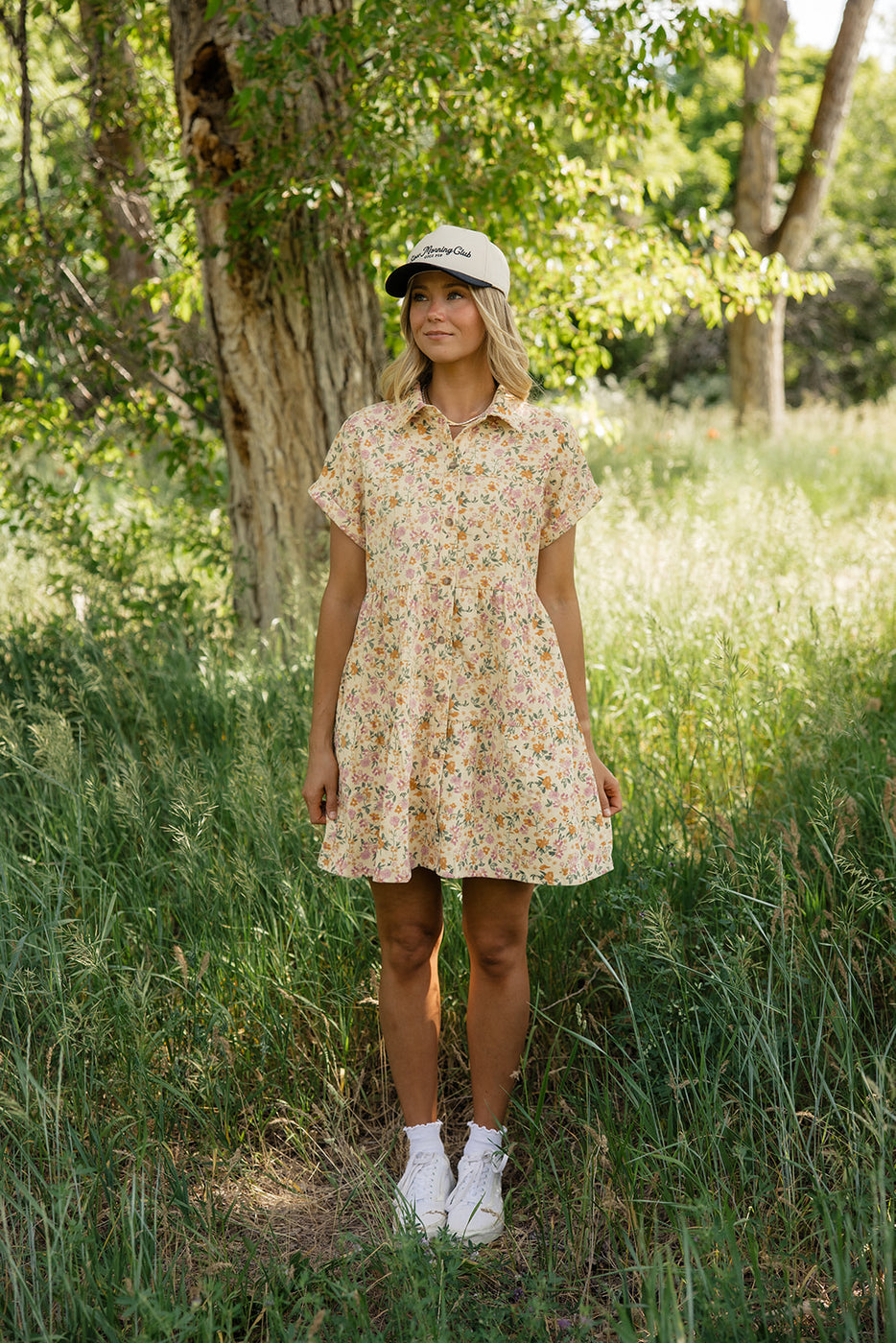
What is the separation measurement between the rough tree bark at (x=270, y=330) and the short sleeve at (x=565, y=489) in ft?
7.71

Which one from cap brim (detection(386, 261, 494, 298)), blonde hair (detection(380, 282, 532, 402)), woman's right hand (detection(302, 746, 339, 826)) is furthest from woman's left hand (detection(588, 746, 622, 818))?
cap brim (detection(386, 261, 494, 298))

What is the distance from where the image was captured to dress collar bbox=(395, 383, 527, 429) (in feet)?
7.16

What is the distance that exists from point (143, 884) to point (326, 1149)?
2.95 ft

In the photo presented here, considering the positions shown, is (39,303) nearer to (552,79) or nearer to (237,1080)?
(552,79)

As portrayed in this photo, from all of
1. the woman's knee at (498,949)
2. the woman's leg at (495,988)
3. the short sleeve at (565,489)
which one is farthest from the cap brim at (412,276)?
the woman's knee at (498,949)

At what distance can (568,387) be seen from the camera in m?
5.23

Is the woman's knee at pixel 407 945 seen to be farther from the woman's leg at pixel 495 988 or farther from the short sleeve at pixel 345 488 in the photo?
the short sleeve at pixel 345 488

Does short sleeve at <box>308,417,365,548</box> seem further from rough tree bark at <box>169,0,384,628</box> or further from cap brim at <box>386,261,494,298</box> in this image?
rough tree bark at <box>169,0,384,628</box>

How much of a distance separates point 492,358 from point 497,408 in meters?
0.13

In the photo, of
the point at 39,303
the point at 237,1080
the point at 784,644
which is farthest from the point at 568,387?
the point at 237,1080

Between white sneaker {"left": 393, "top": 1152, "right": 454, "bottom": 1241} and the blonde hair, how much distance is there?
5.54 feet

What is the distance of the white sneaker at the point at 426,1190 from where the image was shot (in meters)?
2.14

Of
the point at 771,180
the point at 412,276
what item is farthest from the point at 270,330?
the point at 771,180

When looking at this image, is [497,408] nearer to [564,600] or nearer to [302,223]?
[564,600]
